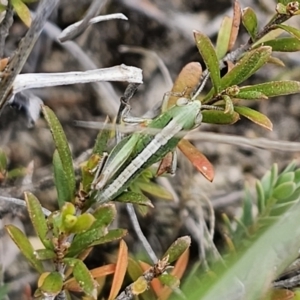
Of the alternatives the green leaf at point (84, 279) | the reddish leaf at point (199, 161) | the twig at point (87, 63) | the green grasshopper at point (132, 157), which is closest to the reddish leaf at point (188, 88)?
the reddish leaf at point (199, 161)

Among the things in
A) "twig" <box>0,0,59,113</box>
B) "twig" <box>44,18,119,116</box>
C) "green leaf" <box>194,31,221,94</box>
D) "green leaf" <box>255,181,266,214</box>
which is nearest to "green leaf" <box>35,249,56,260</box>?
"twig" <box>0,0,59,113</box>

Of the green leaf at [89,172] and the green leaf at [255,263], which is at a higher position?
the green leaf at [255,263]

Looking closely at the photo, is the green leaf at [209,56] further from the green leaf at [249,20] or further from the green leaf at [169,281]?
the green leaf at [169,281]

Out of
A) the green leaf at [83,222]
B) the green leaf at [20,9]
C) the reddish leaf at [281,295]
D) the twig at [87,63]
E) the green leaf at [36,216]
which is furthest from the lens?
the twig at [87,63]

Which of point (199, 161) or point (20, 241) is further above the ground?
point (199, 161)

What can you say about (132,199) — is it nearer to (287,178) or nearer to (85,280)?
(85,280)

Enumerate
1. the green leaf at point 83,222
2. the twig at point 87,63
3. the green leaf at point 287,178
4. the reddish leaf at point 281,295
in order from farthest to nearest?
1. the twig at point 87,63
2. the green leaf at point 287,178
3. the reddish leaf at point 281,295
4. the green leaf at point 83,222

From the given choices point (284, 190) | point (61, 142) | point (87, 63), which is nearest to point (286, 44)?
point (284, 190)
